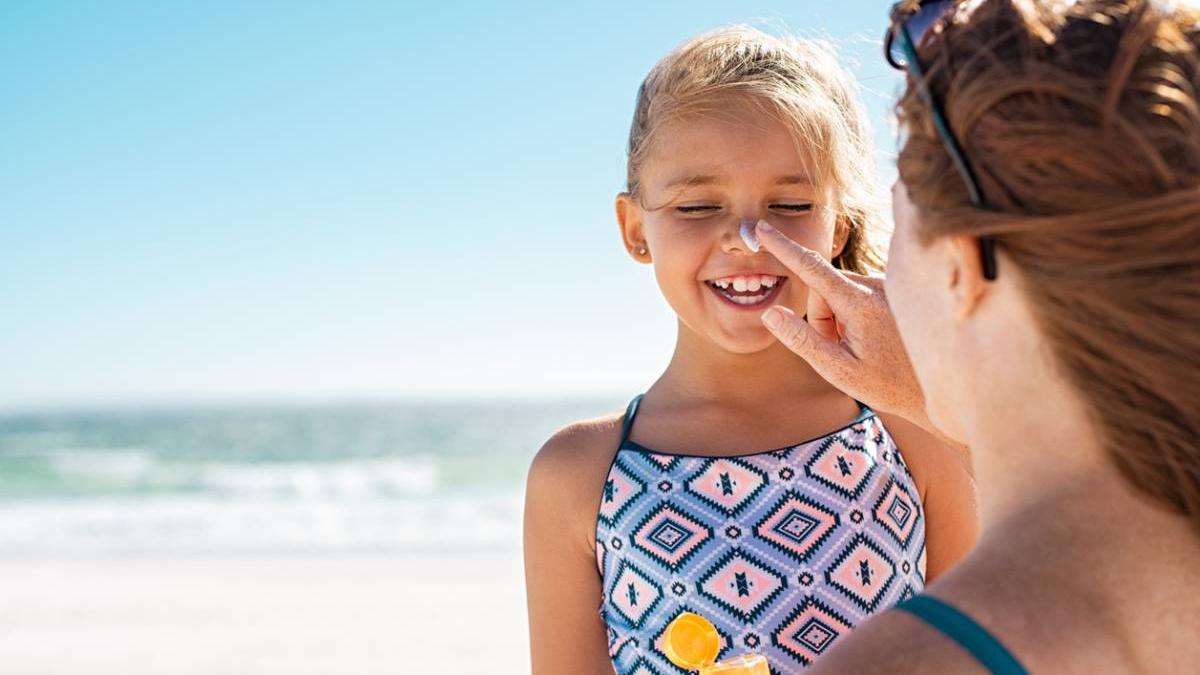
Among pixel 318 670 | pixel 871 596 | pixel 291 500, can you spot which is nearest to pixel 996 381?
pixel 871 596

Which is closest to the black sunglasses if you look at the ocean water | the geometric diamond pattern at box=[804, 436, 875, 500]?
the geometric diamond pattern at box=[804, 436, 875, 500]

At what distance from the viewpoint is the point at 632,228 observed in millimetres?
2898

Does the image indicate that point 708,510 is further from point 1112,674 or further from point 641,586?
point 1112,674

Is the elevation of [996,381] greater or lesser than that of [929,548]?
greater

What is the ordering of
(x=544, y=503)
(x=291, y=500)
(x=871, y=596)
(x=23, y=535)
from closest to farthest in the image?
(x=871, y=596) → (x=544, y=503) → (x=23, y=535) → (x=291, y=500)

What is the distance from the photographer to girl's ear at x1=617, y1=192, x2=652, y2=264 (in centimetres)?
287

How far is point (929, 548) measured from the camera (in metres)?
2.65

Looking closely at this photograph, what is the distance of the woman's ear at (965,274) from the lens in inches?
46.3

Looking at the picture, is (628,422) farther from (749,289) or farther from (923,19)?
(923,19)

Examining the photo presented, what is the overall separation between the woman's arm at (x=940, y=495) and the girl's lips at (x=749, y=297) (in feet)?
1.36

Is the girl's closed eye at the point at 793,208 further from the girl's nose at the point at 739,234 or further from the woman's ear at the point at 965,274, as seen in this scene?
the woman's ear at the point at 965,274

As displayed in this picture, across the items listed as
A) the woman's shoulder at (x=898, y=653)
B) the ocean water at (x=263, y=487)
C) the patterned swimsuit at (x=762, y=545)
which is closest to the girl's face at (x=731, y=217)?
the patterned swimsuit at (x=762, y=545)

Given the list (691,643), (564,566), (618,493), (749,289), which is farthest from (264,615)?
(691,643)

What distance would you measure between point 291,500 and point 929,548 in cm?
1880
